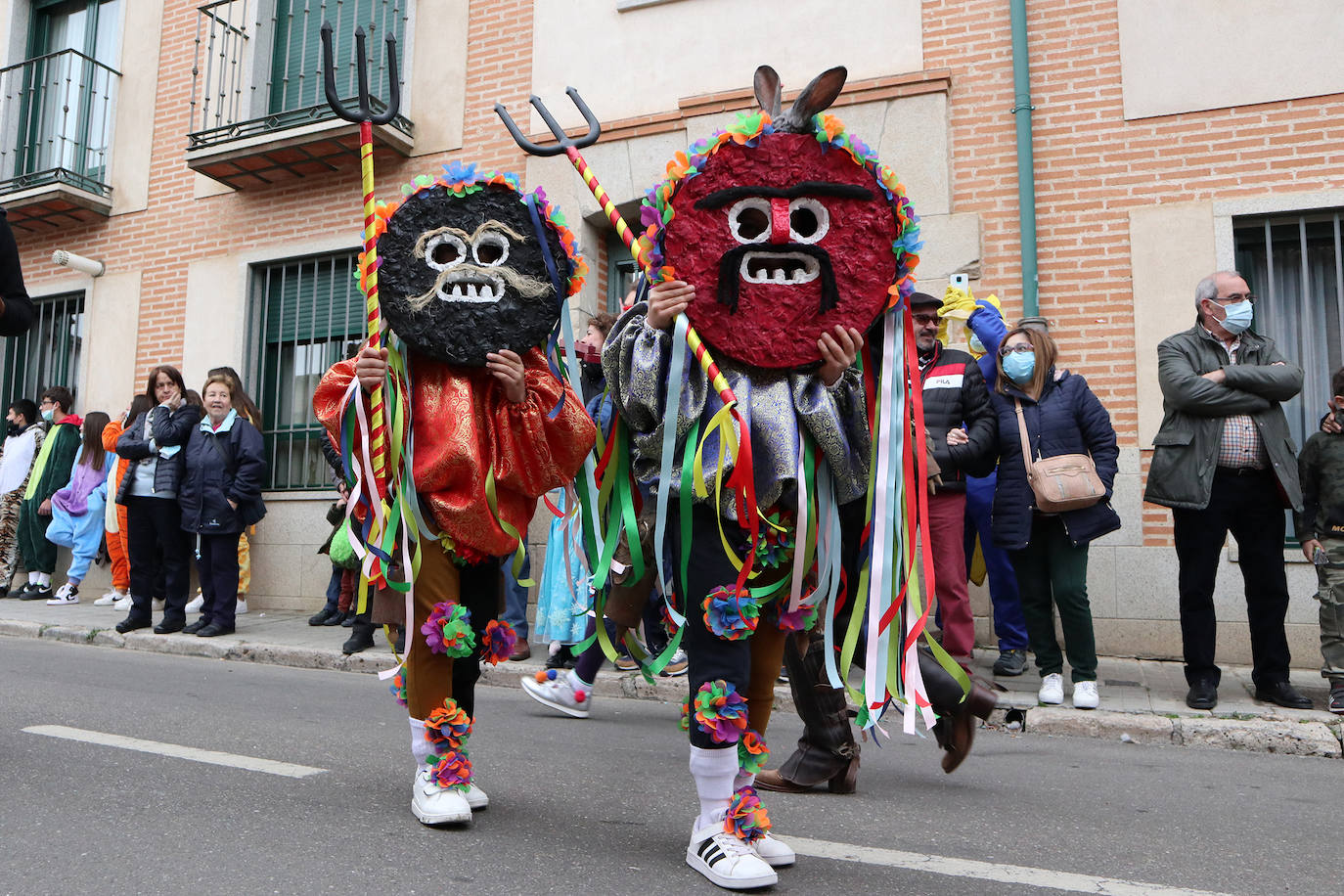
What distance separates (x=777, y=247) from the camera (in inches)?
109

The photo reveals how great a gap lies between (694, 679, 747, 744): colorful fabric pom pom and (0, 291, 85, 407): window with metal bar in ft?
35.4

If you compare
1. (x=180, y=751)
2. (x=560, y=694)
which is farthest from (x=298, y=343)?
(x=180, y=751)

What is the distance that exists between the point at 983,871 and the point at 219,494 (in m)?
6.37

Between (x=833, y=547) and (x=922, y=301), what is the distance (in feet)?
9.37

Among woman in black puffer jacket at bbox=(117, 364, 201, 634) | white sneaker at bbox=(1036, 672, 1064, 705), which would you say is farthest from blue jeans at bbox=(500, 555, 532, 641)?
white sneaker at bbox=(1036, 672, 1064, 705)

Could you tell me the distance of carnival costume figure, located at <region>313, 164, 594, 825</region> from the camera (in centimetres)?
303

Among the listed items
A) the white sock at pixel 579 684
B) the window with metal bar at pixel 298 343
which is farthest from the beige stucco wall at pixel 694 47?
the white sock at pixel 579 684

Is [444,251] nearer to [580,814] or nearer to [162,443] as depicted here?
[580,814]

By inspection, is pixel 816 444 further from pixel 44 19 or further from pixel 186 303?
pixel 44 19

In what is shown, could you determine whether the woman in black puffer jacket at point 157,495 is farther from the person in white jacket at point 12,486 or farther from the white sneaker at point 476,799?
the white sneaker at point 476,799

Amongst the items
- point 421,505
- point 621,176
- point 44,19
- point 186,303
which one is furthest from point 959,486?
point 44,19

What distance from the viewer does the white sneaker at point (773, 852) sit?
2.72 meters

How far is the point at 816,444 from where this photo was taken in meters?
2.82

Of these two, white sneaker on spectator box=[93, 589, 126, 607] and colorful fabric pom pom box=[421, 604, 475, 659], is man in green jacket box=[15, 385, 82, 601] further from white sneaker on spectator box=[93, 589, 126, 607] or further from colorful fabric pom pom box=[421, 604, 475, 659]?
colorful fabric pom pom box=[421, 604, 475, 659]
